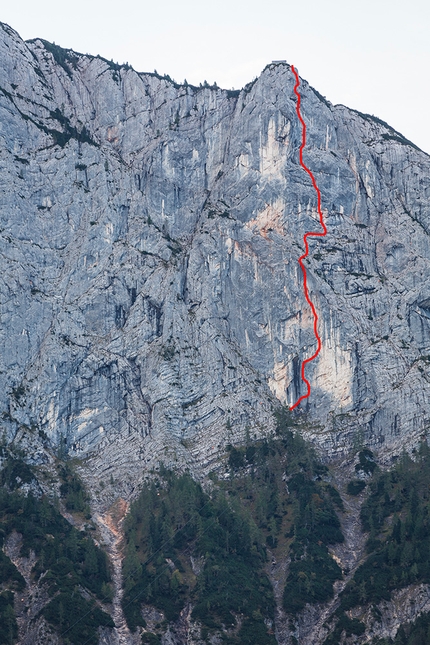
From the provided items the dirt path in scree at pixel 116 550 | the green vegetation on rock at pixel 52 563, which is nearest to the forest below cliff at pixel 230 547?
the green vegetation on rock at pixel 52 563

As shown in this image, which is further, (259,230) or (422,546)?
(259,230)

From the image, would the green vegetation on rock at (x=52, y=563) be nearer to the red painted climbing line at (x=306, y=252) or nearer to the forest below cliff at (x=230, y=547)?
the forest below cliff at (x=230, y=547)

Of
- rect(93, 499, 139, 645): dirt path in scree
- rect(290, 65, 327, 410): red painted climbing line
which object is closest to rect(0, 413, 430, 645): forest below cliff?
rect(93, 499, 139, 645): dirt path in scree

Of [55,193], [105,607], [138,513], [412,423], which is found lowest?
[105,607]

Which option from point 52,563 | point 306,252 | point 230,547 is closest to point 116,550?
point 52,563

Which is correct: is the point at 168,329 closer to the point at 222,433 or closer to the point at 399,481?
the point at 222,433

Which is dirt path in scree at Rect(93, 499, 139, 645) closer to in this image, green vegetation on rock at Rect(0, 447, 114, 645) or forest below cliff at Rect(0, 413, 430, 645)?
forest below cliff at Rect(0, 413, 430, 645)

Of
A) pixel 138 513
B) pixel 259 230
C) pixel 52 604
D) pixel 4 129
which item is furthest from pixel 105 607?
pixel 4 129

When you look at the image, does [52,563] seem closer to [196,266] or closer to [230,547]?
[230,547]
